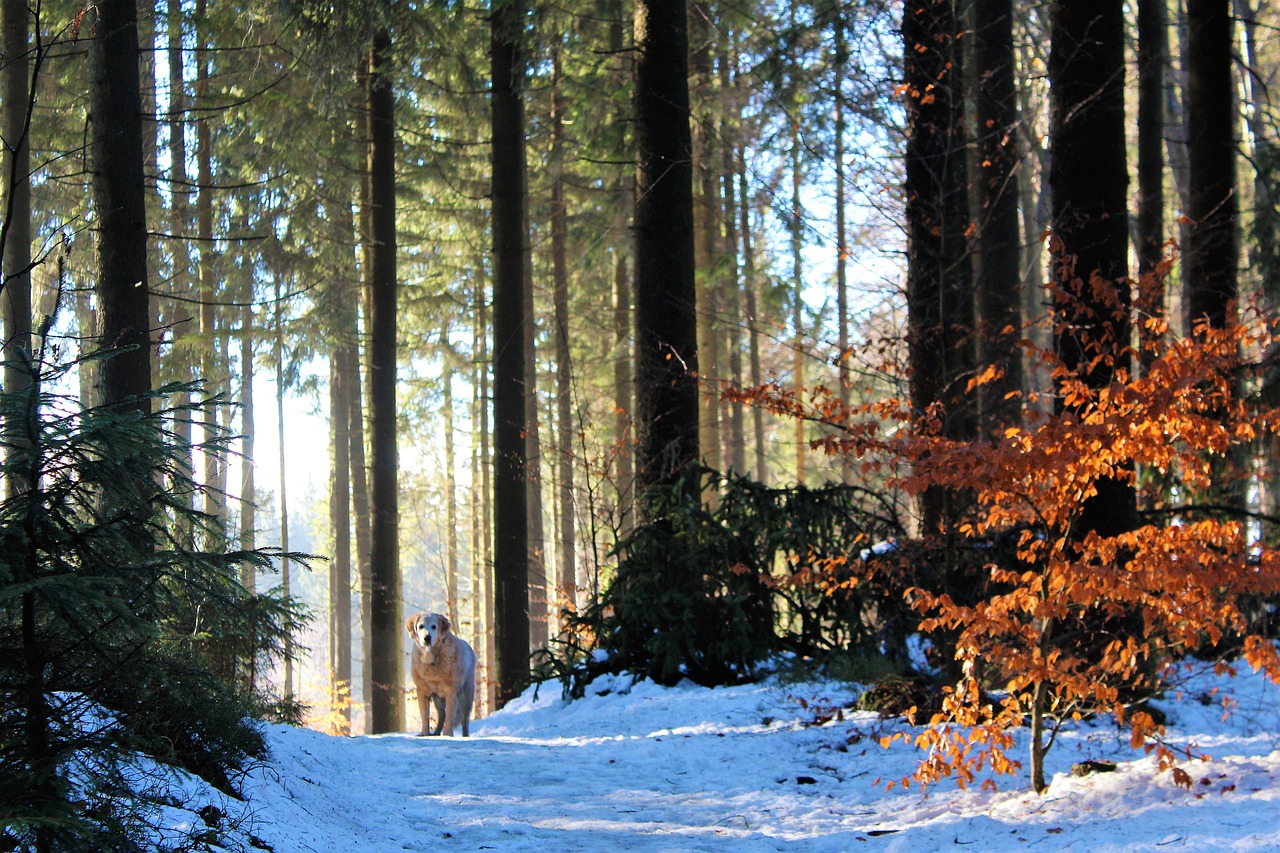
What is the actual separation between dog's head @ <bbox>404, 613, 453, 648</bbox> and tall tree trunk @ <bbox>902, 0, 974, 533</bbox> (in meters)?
4.70

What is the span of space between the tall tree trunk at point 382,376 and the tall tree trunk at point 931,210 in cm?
834

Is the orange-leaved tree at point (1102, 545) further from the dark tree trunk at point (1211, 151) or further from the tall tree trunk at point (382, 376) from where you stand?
the tall tree trunk at point (382, 376)

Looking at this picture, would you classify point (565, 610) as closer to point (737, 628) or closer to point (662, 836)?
point (737, 628)

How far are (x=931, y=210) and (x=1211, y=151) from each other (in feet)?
10.6

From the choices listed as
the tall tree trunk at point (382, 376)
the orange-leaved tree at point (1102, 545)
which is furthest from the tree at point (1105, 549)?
the tall tree trunk at point (382, 376)

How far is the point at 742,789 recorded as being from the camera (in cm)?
623

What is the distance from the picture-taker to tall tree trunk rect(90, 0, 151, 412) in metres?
8.05

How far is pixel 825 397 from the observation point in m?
6.61

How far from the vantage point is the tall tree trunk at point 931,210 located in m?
7.61

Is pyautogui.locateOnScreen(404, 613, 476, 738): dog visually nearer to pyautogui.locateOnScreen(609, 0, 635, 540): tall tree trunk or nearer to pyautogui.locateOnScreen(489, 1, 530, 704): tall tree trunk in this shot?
pyautogui.locateOnScreen(489, 1, 530, 704): tall tree trunk

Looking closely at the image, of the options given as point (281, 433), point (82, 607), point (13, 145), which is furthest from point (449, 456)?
point (82, 607)

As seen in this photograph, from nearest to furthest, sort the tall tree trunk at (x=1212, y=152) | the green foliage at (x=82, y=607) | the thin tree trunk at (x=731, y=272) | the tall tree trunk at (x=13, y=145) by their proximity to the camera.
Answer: the green foliage at (x=82, y=607) → the tall tree trunk at (x=1212, y=152) → the tall tree trunk at (x=13, y=145) → the thin tree trunk at (x=731, y=272)

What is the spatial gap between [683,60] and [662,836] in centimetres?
780

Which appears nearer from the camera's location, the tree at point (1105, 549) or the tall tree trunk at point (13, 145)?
the tree at point (1105, 549)
